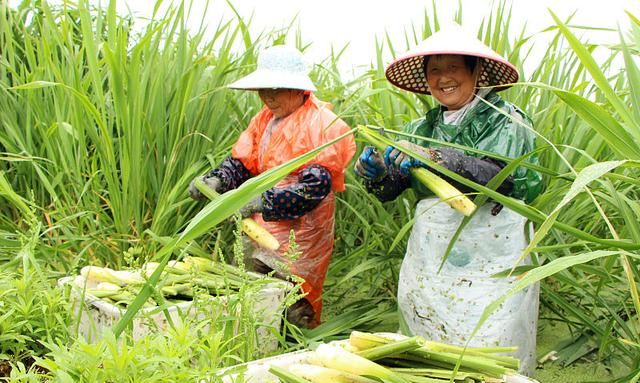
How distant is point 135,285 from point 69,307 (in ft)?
1.18

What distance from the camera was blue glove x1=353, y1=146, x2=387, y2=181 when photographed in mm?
2010

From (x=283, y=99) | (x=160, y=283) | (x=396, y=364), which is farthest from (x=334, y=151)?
(x=396, y=364)

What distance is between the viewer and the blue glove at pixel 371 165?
201 centimetres

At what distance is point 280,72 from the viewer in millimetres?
2369

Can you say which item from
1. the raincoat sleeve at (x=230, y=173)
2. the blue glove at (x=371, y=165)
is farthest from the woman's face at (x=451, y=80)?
the raincoat sleeve at (x=230, y=173)

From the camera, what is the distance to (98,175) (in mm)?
2684

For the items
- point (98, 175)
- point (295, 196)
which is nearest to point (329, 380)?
point (295, 196)

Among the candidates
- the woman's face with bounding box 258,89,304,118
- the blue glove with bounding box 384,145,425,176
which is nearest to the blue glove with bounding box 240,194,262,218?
the woman's face with bounding box 258,89,304,118

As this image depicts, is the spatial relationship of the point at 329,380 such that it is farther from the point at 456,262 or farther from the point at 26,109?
the point at 26,109

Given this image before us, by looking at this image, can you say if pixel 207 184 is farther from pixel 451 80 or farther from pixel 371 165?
pixel 451 80

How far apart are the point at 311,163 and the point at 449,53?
1.90ft

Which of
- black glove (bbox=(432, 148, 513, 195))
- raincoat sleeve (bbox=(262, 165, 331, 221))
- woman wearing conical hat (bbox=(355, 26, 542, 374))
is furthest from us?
raincoat sleeve (bbox=(262, 165, 331, 221))

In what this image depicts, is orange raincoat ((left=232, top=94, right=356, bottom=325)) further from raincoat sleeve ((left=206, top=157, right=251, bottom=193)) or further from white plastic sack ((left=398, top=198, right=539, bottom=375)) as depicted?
white plastic sack ((left=398, top=198, right=539, bottom=375))

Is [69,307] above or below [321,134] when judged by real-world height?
below
